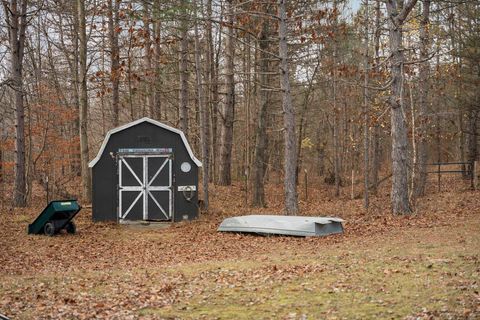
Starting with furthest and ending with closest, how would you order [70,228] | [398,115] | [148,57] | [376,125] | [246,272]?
[376,125] < [148,57] < [398,115] < [70,228] < [246,272]

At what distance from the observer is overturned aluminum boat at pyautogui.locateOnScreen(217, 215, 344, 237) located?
1455 cm

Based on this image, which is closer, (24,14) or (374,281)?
(374,281)

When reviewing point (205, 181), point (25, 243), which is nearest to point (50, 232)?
point (25, 243)

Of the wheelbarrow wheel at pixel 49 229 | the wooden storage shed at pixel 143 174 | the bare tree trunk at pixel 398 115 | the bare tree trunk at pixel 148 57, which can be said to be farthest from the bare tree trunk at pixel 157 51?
the bare tree trunk at pixel 398 115

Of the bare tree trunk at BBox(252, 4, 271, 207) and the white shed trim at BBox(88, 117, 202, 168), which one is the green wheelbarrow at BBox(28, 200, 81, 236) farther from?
the bare tree trunk at BBox(252, 4, 271, 207)

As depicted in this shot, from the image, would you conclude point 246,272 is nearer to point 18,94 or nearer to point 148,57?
point 148,57

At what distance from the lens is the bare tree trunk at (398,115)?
1669 centimetres

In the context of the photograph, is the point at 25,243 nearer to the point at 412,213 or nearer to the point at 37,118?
the point at 412,213

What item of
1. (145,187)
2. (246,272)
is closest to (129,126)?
(145,187)

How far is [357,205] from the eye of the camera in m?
22.9

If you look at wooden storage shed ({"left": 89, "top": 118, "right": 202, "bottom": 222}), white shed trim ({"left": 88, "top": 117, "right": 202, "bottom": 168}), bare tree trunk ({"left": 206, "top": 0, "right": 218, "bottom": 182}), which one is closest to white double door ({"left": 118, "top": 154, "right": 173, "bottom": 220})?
wooden storage shed ({"left": 89, "top": 118, "right": 202, "bottom": 222})

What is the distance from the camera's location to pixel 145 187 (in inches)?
734

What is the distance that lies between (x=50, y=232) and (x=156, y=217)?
3898 mm

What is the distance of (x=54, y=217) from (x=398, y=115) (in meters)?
9.81
